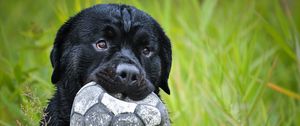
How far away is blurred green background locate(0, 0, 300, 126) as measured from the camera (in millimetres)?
7273

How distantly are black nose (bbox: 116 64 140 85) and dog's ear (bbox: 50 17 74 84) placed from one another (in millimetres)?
942

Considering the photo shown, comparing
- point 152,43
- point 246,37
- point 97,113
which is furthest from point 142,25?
point 246,37

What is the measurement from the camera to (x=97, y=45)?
614cm

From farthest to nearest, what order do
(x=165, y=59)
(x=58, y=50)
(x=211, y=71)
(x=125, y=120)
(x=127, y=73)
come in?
(x=211, y=71)
(x=165, y=59)
(x=58, y=50)
(x=127, y=73)
(x=125, y=120)

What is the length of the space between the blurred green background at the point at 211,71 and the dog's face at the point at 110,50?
0.38 meters

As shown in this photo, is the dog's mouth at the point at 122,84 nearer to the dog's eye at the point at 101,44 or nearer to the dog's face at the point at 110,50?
the dog's face at the point at 110,50

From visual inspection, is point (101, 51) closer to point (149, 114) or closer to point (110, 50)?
point (110, 50)

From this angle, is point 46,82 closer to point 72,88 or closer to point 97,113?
point 72,88

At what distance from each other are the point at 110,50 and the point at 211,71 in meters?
2.42

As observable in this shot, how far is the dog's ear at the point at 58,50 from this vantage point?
645cm

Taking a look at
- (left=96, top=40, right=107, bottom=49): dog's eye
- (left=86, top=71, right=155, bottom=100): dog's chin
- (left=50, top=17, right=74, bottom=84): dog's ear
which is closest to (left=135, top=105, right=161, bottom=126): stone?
(left=86, top=71, right=155, bottom=100): dog's chin

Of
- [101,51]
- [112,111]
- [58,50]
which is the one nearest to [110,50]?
[101,51]

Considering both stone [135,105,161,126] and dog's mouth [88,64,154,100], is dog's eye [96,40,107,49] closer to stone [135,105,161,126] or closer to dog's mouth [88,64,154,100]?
dog's mouth [88,64,154,100]

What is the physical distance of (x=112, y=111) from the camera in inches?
213
